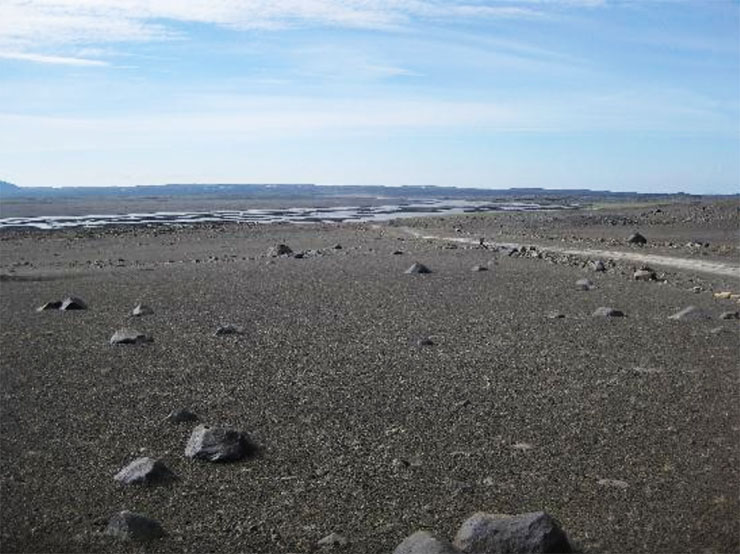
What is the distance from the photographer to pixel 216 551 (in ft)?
22.9

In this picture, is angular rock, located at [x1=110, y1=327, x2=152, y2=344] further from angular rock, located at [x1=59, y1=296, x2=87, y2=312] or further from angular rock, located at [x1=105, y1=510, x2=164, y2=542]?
angular rock, located at [x1=105, y1=510, x2=164, y2=542]

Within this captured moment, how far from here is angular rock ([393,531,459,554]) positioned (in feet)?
21.0

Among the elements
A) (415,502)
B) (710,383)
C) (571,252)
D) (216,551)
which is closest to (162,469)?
(216,551)

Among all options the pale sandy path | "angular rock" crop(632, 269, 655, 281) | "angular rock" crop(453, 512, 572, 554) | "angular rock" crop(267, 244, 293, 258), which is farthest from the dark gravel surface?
"angular rock" crop(267, 244, 293, 258)

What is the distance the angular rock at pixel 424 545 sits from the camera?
6414 millimetres

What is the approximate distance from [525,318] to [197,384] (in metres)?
8.02

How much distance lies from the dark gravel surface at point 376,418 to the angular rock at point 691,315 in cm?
49

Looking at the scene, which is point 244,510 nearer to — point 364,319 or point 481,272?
point 364,319

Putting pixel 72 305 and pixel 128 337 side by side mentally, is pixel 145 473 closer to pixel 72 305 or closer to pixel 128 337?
pixel 128 337

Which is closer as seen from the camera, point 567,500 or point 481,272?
point 567,500

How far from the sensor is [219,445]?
9.08 m

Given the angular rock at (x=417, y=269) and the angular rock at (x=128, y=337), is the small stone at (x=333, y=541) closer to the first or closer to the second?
the angular rock at (x=128, y=337)

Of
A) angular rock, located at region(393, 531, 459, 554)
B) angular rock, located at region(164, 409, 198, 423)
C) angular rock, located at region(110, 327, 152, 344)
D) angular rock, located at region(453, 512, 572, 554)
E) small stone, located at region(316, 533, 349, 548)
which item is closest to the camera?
angular rock, located at region(393, 531, 459, 554)

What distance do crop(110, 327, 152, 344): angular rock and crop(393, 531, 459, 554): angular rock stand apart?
9.67 metres
